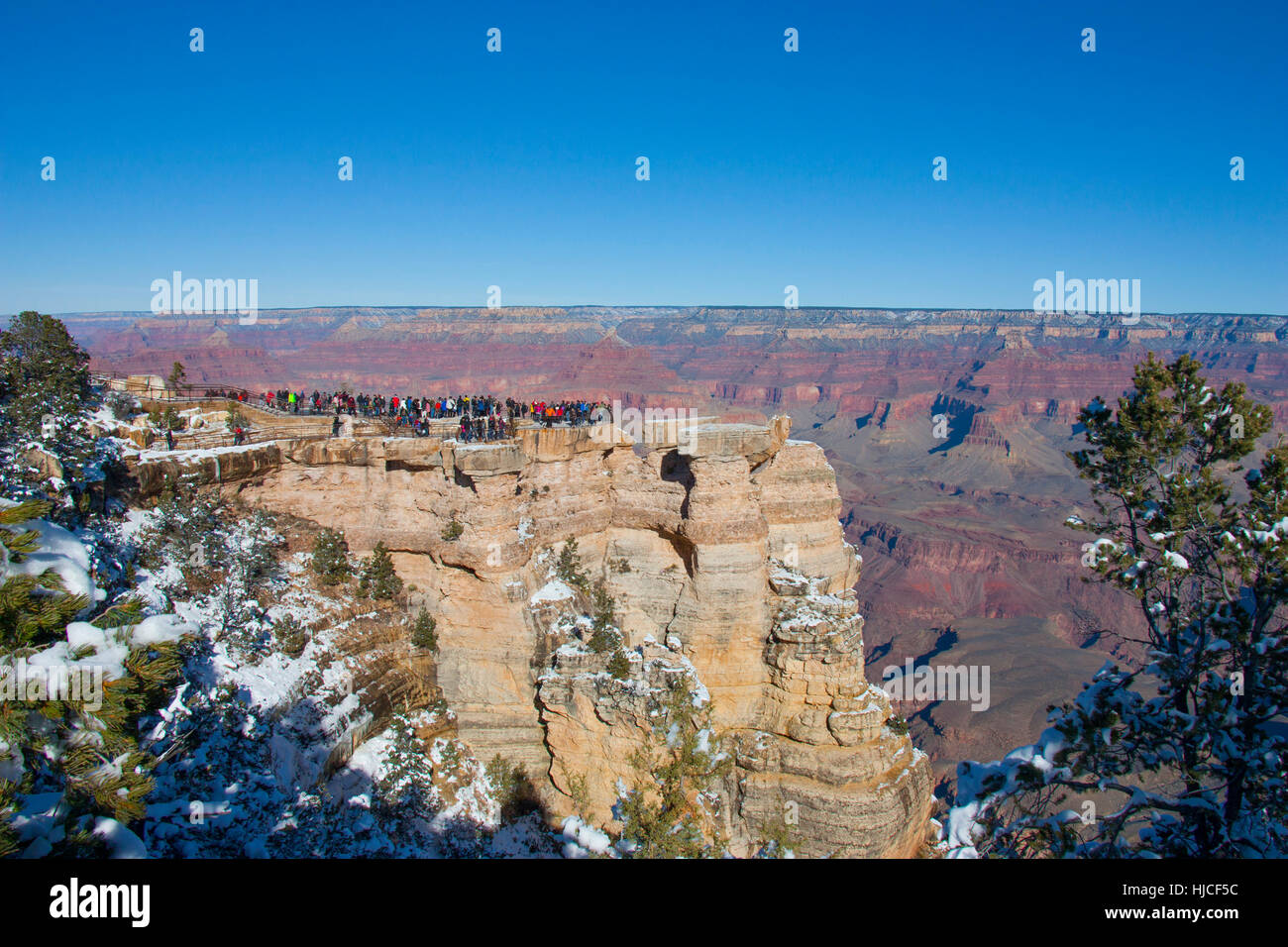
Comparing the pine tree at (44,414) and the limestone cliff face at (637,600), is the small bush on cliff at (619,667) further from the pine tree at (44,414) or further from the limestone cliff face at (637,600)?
the pine tree at (44,414)

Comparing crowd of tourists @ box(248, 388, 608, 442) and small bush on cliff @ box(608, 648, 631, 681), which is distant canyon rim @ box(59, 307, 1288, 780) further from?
crowd of tourists @ box(248, 388, 608, 442)

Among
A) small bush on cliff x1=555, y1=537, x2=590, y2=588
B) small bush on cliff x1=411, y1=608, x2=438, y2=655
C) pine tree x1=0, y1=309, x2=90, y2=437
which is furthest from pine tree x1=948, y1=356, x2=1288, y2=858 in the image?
pine tree x1=0, y1=309, x2=90, y2=437

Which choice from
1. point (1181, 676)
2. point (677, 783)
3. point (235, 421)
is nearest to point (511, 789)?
point (677, 783)

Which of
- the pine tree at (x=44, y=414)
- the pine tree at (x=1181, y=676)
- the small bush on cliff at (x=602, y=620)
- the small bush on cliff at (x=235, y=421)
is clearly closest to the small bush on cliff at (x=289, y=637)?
the pine tree at (x=44, y=414)

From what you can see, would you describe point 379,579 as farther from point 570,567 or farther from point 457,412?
point 457,412

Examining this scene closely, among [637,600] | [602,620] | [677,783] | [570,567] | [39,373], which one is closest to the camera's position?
[677,783]

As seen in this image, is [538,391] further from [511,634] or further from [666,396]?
[511,634]
